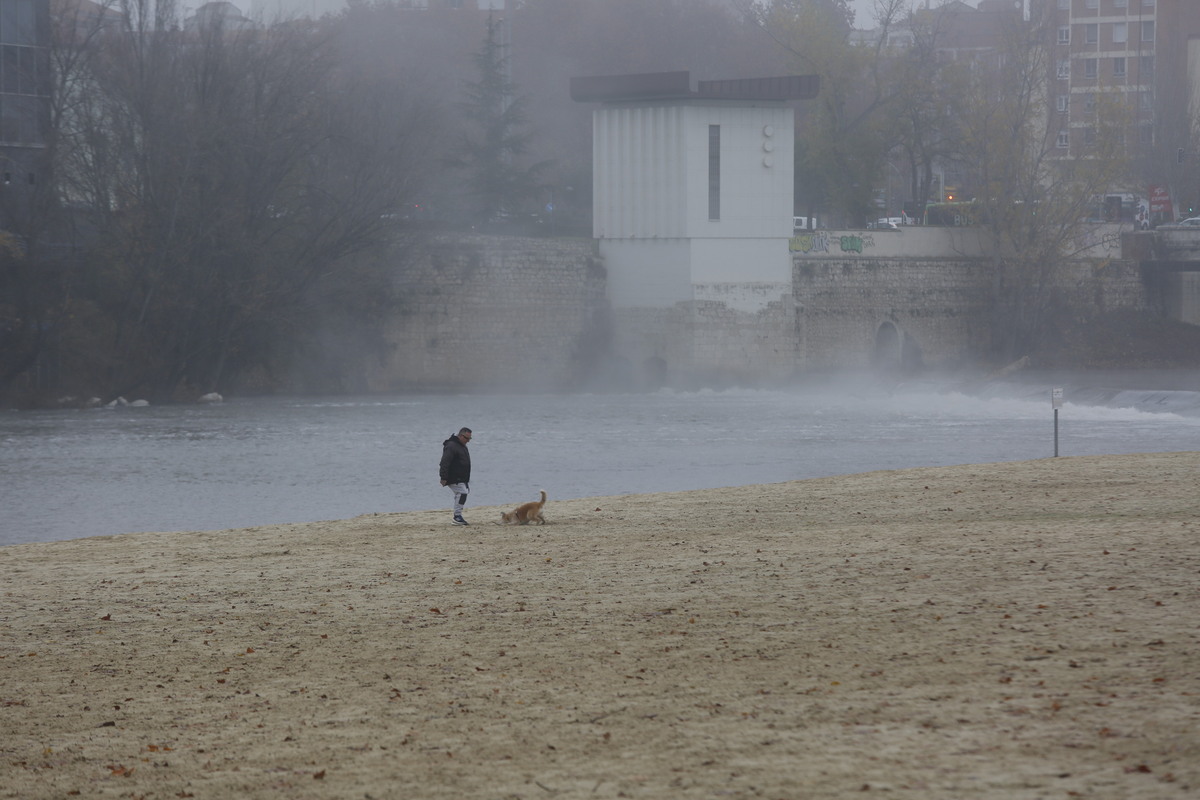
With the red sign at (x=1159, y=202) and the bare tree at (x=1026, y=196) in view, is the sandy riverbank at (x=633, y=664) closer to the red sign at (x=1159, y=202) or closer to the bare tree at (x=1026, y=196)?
the bare tree at (x=1026, y=196)

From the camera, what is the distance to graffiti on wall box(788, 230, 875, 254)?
52.6m

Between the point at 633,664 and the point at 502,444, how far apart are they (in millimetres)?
23822

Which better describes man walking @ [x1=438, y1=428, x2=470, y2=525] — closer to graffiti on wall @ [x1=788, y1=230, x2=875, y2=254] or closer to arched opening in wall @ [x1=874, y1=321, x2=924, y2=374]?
graffiti on wall @ [x1=788, y1=230, x2=875, y2=254]

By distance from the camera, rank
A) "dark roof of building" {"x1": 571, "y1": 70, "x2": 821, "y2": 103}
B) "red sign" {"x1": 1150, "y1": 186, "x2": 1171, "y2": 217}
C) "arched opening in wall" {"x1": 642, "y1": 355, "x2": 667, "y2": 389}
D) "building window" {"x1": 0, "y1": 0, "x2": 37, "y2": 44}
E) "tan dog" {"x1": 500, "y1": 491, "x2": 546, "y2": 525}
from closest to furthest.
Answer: "tan dog" {"x1": 500, "y1": 491, "x2": 546, "y2": 525}, "building window" {"x1": 0, "y1": 0, "x2": 37, "y2": 44}, "dark roof of building" {"x1": 571, "y1": 70, "x2": 821, "y2": 103}, "arched opening in wall" {"x1": 642, "y1": 355, "x2": 667, "y2": 389}, "red sign" {"x1": 1150, "y1": 186, "x2": 1171, "y2": 217}

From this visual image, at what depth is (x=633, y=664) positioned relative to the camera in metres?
9.05

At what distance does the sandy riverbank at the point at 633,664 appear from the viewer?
22.9 feet

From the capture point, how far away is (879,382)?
5266cm

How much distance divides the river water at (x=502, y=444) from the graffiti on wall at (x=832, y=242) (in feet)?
20.1

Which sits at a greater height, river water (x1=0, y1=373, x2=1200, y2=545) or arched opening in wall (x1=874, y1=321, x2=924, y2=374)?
arched opening in wall (x1=874, y1=321, x2=924, y2=374)

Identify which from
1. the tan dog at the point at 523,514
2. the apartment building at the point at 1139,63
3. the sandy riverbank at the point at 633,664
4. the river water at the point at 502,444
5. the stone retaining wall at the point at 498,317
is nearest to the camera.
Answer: the sandy riverbank at the point at 633,664

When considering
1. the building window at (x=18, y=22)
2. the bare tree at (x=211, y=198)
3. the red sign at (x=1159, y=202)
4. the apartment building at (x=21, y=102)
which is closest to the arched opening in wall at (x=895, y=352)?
the red sign at (x=1159, y=202)

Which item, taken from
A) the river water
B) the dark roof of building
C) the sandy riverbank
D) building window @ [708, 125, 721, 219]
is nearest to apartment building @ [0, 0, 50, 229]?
the river water

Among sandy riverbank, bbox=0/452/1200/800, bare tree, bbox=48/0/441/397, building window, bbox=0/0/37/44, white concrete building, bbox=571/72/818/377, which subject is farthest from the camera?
white concrete building, bbox=571/72/818/377

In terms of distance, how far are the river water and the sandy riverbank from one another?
28.6 feet
